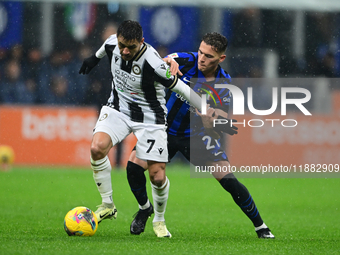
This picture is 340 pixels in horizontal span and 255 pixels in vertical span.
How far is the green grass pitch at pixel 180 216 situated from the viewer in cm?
434

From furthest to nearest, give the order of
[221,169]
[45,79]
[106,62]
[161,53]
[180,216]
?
[161,53] → [45,79] → [106,62] → [180,216] → [221,169]

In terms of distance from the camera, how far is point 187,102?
215 inches

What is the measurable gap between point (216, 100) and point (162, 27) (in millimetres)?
8965

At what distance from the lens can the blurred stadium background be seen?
11680 mm

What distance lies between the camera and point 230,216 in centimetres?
691

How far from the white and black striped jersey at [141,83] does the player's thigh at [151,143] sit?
7 cm

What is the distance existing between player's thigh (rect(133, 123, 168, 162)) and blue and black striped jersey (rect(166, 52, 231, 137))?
1.23 ft

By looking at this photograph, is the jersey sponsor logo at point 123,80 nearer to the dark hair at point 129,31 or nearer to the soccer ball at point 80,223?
the dark hair at point 129,31

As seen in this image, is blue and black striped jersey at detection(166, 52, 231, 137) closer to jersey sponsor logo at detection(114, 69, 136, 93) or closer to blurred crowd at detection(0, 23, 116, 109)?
jersey sponsor logo at detection(114, 69, 136, 93)

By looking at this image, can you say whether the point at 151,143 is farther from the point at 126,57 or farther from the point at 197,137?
the point at 126,57

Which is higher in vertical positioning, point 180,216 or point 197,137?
point 197,137

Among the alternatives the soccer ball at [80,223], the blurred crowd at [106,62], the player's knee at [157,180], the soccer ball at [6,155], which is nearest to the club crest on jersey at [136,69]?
the player's knee at [157,180]

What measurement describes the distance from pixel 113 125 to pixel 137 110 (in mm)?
263

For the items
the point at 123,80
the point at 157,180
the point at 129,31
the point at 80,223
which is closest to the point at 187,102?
the point at 123,80
